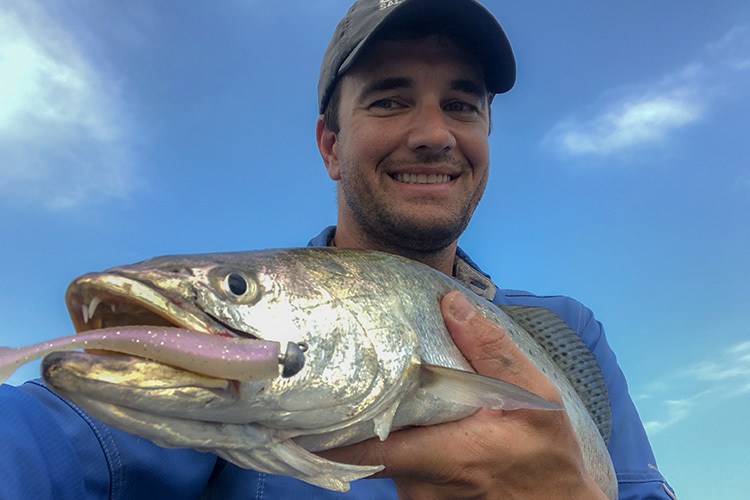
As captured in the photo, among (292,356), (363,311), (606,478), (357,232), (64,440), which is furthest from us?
(357,232)

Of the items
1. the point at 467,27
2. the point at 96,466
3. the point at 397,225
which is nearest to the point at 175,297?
the point at 96,466

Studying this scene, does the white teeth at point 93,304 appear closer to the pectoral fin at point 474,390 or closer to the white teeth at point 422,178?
the pectoral fin at point 474,390

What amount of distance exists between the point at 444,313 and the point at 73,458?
5.04 feet

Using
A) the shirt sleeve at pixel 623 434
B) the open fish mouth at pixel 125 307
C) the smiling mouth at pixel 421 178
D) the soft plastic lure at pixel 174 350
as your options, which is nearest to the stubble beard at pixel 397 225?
the smiling mouth at pixel 421 178

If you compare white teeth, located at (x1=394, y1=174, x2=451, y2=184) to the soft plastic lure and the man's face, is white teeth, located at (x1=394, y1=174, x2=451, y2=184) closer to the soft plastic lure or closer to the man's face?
the man's face

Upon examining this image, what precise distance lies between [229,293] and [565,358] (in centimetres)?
201

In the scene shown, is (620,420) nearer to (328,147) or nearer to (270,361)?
(328,147)

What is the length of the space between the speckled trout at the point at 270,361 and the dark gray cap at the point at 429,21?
2.15 metres

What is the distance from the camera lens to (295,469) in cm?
164

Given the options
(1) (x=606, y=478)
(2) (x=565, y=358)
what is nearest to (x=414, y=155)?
(2) (x=565, y=358)

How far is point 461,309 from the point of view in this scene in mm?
2127

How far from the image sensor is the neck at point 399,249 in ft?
13.3

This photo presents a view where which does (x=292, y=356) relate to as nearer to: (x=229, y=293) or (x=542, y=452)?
(x=229, y=293)

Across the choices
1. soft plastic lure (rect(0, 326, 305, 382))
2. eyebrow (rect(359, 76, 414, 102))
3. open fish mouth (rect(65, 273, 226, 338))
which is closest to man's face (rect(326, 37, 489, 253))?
eyebrow (rect(359, 76, 414, 102))
